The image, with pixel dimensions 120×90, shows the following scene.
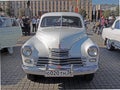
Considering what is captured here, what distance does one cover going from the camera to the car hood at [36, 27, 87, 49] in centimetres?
639

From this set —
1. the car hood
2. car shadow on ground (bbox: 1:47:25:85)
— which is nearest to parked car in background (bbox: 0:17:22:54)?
car shadow on ground (bbox: 1:47:25:85)

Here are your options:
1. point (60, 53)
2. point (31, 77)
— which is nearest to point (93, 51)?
point (60, 53)

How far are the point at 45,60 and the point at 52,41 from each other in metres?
0.54

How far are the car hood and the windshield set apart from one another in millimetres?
376

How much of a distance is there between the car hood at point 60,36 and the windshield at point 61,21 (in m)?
0.38

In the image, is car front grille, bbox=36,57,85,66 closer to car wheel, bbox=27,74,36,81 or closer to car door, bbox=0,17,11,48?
car wheel, bbox=27,74,36,81

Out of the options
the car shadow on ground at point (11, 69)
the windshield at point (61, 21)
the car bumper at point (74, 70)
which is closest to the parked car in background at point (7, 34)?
the car shadow on ground at point (11, 69)

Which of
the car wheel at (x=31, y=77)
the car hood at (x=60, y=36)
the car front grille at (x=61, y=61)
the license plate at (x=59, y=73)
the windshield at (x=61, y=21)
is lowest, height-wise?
the car wheel at (x=31, y=77)

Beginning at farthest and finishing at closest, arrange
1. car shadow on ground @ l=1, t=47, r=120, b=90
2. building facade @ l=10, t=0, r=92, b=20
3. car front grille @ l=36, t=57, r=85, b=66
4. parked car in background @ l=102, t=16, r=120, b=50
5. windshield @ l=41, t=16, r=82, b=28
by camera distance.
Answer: building facade @ l=10, t=0, r=92, b=20, parked car in background @ l=102, t=16, r=120, b=50, windshield @ l=41, t=16, r=82, b=28, car shadow on ground @ l=1, t=47, r=120, b=90, car front grille @ l=36, t=57, r=85, b=66

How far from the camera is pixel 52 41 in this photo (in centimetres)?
648

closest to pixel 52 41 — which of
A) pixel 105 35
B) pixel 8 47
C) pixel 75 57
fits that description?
pixel 75 57

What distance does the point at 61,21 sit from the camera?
806 centimetres

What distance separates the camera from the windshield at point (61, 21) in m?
Result: 8.04

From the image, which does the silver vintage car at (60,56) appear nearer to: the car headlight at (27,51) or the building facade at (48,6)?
the car headlight at (27,51)
